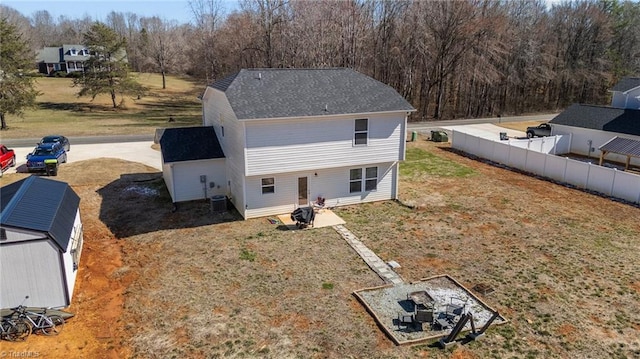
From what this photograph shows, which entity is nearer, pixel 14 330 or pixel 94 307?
pixel 14 330

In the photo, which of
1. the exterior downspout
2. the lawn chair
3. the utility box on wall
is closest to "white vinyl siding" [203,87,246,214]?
the utility box on wall

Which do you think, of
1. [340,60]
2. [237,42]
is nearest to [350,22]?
[340,60]

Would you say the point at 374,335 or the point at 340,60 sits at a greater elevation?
the point at 340,60

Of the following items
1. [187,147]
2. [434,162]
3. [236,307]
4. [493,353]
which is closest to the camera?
[493,353]

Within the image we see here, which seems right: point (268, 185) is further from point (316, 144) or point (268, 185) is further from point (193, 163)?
point (193, 163)

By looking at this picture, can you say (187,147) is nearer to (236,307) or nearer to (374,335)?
(236,307)

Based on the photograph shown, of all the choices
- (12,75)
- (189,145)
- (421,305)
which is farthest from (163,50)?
(421,305)

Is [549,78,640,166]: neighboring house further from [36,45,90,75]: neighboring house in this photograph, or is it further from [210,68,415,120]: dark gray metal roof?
[36,45,90,75]: neighboring house
